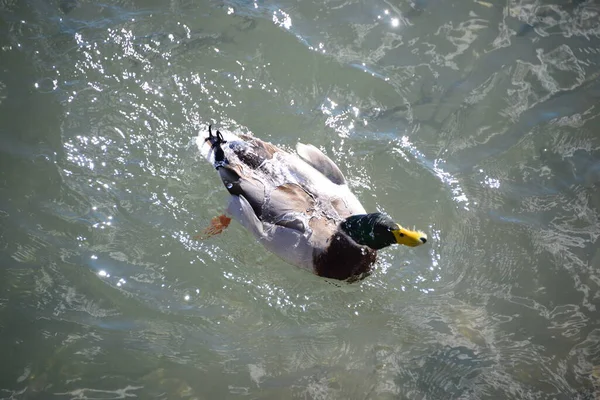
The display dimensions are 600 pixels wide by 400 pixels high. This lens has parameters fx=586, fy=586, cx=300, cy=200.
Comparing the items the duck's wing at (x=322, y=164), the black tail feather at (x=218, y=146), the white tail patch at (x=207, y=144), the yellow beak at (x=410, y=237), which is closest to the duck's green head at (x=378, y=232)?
the yellow beak at (x=410, y=237)

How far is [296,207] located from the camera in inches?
191

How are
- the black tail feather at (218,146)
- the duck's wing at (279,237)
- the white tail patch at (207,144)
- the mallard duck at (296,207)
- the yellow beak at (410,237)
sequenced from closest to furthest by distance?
the yellow beak at (410,237)
the mallard duck at (296,207)
the duck's wing at (279,237)
the black tail feather at (218,146)
the white tail patch at (207,144)

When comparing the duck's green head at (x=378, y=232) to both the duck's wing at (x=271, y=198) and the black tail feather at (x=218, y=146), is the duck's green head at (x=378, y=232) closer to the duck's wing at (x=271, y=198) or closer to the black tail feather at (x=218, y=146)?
the duck's wing at (x=271, y=198)

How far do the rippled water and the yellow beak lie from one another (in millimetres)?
1585

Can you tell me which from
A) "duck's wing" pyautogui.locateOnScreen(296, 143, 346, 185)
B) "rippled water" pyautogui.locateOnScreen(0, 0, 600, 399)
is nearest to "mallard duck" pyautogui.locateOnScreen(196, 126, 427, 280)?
"duck's wing" pyautogui.locateOnScreen(296, 143, 346, 185)

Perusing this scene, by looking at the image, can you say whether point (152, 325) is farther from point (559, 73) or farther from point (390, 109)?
point (559, 73)

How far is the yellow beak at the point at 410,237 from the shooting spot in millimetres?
3861

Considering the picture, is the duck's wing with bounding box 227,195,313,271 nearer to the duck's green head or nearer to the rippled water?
the duck's green head

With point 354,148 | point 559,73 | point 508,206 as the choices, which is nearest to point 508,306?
point 508,206

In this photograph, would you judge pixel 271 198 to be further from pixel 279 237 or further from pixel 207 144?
pixel 207 144

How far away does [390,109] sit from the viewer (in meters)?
6.62

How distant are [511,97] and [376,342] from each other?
3.31 meters

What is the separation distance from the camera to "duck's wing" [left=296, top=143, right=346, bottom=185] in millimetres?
5270


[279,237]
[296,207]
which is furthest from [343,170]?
[279,237]
